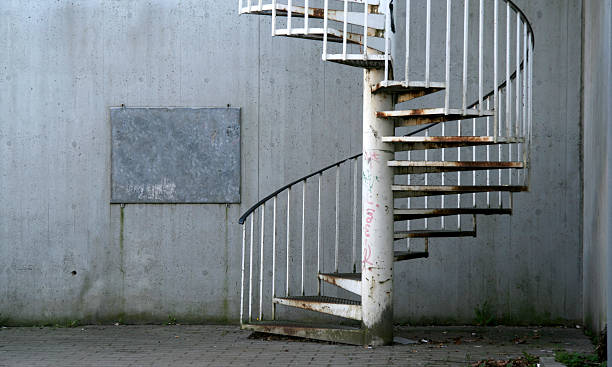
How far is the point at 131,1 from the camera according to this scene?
22.8 feet

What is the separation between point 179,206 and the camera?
694cm

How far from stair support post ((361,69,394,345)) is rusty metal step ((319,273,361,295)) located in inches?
4.3

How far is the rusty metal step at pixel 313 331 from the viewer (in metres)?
5.61

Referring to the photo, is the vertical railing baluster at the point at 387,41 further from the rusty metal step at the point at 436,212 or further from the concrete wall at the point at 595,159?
the concrete wall at the point at 595,159

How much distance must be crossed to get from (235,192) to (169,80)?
1190 mm

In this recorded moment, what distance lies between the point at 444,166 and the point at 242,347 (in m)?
2.01

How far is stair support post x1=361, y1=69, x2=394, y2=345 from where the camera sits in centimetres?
552

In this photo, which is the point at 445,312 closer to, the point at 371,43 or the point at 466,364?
the point at 466,364

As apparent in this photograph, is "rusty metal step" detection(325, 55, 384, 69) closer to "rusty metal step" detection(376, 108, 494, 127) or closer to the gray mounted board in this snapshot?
"rusty metal step" detection(376, 108, 494, 127)

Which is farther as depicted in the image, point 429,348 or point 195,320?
point 195,320

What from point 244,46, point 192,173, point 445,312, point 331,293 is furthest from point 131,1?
point 445,312

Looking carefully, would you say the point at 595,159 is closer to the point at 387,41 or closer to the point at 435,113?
Result: the point at 435,113

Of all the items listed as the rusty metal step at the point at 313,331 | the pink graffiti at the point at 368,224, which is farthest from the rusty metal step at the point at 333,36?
the rusty metal step at the point at 313,331

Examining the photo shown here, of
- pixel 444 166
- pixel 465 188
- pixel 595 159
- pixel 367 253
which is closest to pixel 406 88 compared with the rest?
pixel 444 166
